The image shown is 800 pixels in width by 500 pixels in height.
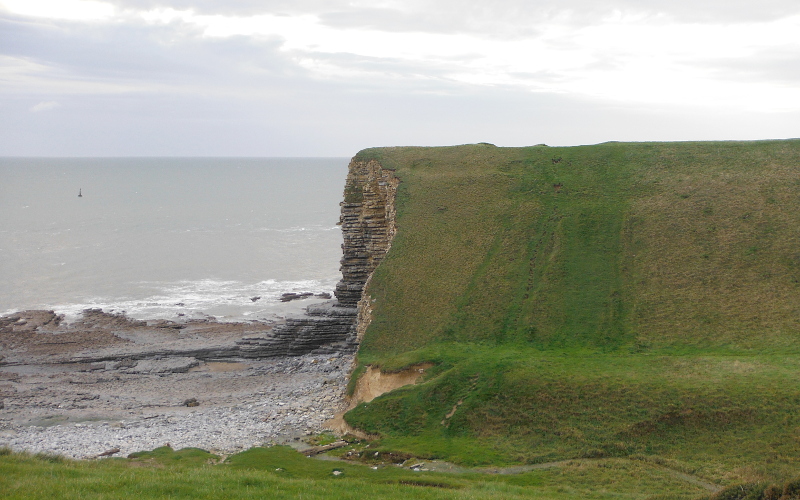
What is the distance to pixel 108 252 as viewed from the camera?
104 metres

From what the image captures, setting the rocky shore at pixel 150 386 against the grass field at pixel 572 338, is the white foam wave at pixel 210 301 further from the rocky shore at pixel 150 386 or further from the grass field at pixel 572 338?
the grass field at pixel 572 338

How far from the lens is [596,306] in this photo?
41438 mm

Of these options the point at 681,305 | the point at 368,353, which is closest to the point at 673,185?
the point at 681,305

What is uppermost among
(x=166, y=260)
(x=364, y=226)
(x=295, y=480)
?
(x=364, y=226)

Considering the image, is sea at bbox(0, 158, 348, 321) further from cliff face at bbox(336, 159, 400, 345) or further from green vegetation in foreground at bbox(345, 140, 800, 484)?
green vegetation in foreground at bbox(345, 140, 800, 484)

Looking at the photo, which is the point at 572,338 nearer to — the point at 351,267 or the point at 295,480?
the point at 295,480

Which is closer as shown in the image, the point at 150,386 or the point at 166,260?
the point at 150,386

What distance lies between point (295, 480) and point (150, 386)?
28922mm

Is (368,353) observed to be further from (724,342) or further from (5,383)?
(5,383)

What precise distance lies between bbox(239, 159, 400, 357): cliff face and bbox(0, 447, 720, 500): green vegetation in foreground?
22.0 metres

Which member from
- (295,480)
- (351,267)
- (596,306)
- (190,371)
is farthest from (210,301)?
(295,480)

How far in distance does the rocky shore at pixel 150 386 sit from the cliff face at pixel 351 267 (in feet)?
3.06

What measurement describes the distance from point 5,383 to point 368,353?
26.4m

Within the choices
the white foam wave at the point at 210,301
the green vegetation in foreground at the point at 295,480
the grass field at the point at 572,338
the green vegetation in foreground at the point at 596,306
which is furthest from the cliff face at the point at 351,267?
the green vegetation in foreground at the point at 295,480
